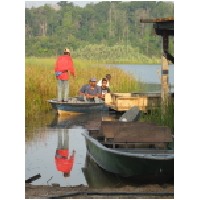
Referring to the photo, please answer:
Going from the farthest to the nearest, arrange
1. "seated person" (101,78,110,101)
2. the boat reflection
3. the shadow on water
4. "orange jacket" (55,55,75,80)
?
"seated person" (101,78,110,101), "orange jacket" (55,55,75,80), the boat reflection, the shadow on water

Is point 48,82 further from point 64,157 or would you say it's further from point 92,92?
point 64,157

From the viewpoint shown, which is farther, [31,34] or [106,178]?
[31,34]

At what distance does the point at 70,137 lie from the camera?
40.9 feet

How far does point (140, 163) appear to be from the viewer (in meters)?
8.18

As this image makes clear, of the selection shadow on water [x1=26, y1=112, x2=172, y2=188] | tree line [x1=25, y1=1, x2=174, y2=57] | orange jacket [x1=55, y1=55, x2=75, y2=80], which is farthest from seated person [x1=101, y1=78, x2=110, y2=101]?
tree line [x1=25, y1=1, x2=174, y2=57]

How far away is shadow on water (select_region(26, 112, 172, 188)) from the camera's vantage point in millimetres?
8867

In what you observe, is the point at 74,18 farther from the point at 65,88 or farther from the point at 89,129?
the point at 89,129

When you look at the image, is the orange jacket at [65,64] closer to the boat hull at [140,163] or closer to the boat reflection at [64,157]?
the boat reflection at [64,157]

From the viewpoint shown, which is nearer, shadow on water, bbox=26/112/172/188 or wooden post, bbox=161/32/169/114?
shadow on water, bbox=26/112/172/188

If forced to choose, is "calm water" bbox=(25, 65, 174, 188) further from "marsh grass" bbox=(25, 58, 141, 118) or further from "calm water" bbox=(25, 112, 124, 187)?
"marsh grass" bbox=(25, 58, 141, 118)

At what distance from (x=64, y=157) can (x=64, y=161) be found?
0.29 metres

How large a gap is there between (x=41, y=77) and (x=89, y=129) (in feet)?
24.1
